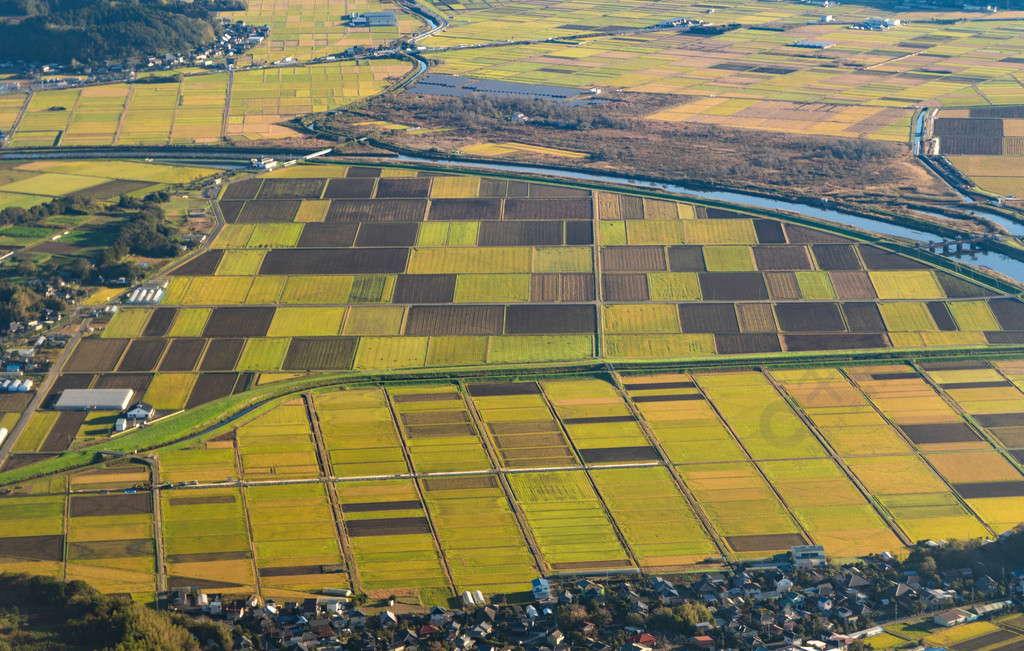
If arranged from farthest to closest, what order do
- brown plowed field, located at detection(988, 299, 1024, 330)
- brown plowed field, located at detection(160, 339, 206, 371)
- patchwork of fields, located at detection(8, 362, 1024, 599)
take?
1. brown plowed field, located at detection(988, 299, 1024, 330)
2. brown plowed field, located at detection(160, 339, 206, 371)
3. patchwork of fields, located at detection(8, 362, 1024, 599)

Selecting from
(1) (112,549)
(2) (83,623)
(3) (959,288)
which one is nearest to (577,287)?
(3) (959,288)

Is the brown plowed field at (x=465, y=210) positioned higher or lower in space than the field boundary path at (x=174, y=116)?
higher

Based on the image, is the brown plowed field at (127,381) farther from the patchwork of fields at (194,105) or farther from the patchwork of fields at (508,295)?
the patchwork of fields at (194,105)

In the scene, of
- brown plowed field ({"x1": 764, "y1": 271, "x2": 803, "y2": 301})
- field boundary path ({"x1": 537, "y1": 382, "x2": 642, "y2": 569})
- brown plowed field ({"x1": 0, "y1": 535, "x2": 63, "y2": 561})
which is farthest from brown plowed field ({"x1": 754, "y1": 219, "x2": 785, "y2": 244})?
brown plowed field ({"x1": 0, "y1": 535, "x2": 63, "y2": 561})

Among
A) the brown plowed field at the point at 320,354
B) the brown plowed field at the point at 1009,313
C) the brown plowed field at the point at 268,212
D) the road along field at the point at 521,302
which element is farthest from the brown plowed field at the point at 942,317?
the brown plowed field at the point at 268,212

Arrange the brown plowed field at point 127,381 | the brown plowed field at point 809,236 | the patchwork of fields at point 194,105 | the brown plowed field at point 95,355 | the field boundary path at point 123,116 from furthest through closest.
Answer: the patchwork of fields at point 194,105 → the field boundary path at point 123,116 → the brown plowed field at point 809,236 → the brown plowed field at point 95,355 → the brown plowed field at point 127,381

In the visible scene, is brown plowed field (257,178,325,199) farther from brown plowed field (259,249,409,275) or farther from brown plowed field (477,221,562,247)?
brown plowed field (477,221,562,247)
